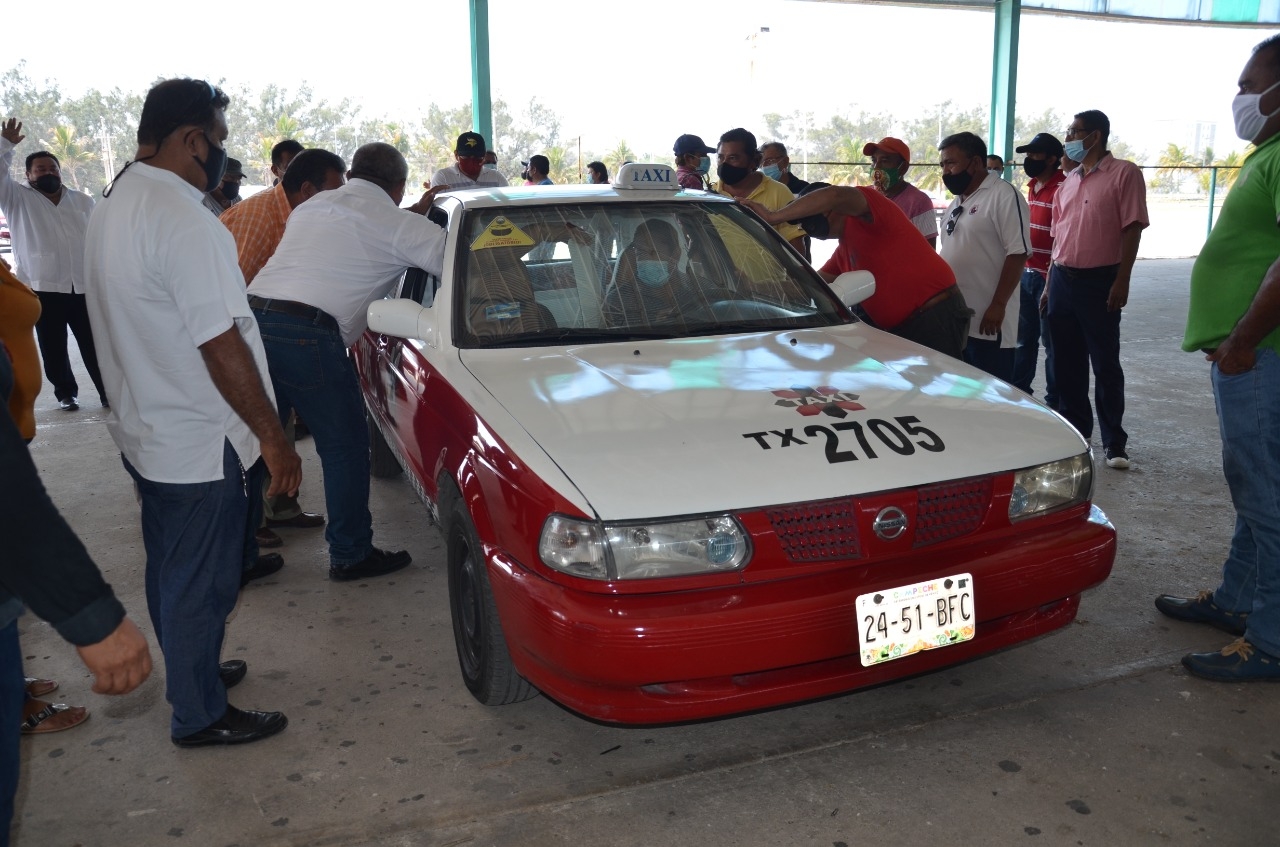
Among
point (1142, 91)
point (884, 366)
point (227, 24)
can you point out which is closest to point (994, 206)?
point (884, 366)

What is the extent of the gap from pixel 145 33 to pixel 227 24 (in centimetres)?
212

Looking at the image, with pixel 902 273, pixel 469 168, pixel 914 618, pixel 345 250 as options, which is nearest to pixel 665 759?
pixel 914 618

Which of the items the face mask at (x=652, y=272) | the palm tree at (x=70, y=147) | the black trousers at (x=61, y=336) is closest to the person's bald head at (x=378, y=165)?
the face mask at (x=652, y=272)

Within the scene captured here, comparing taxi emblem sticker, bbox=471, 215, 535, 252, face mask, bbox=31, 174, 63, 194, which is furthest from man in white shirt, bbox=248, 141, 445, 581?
face mask, bbox=31, 174, 63, 194

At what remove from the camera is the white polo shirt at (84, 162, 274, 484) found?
2344mm

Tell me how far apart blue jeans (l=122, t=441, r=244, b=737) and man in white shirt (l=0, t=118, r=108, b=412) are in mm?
4882

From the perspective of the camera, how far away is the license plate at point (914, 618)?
229 centimetres

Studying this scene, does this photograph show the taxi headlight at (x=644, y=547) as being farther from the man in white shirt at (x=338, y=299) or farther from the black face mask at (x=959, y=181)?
the black face mask at (x=959, y=181)

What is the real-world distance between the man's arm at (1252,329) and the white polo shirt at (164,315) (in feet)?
8.71

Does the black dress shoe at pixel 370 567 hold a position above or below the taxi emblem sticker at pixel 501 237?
below

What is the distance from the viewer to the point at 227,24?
58.9 ft

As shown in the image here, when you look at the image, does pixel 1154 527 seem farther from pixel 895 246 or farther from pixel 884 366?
pixel 884 366

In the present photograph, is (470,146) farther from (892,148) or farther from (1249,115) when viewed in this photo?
(1249,115)

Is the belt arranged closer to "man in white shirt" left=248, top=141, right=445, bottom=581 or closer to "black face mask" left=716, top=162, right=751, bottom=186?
"man in white shirt" left=248, top=141, right=445, bottom=581
